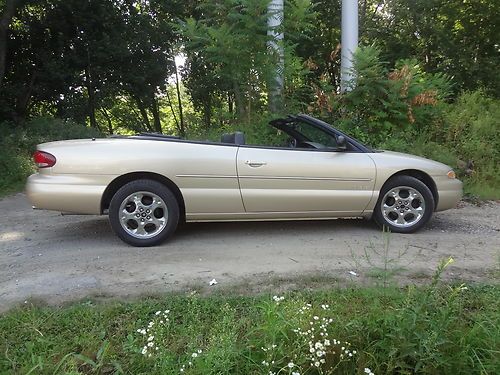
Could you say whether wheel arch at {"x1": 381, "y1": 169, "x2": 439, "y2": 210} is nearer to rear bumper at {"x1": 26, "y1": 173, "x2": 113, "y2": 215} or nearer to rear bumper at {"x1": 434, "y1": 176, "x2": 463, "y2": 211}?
rear bumper at {"x1": 434, "y1": 176, "x2": 463, "y2": 211}

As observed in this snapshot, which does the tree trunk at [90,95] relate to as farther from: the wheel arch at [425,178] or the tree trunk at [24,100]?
the wheel arch at [425,178]

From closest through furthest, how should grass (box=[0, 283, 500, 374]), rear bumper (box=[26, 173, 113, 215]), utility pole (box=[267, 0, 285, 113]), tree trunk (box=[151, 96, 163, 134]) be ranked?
1. grass (box=[0, 283, 500, 374])
2. rear bumper (box=[26, 173, 113, 215])
3. utility pole (box=[267, 0, 285, 113])
4. tree trunk (box=[151, 96, 163, 134])

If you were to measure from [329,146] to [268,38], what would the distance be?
4399mm

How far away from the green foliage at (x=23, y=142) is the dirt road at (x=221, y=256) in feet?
12.4

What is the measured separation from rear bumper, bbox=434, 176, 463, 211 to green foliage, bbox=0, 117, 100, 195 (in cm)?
758

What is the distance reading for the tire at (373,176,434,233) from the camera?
209 inches

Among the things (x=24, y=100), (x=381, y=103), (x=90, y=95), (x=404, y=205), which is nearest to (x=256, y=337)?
(x=404, y=205)

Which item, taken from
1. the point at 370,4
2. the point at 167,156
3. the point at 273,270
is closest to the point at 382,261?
the point at 273,270

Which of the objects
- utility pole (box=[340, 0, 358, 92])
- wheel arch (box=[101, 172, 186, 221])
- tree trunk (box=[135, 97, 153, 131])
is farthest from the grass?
tree trunk (box=[135, 97, 153, 131])

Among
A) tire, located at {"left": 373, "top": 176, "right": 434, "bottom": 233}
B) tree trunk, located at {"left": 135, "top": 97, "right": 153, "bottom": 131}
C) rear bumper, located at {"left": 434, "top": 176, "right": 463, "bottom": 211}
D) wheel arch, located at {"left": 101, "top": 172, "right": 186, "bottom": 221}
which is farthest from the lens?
tree trunk, located at {"left": 135, "top": 97, "right": 153, "bottom": 131}

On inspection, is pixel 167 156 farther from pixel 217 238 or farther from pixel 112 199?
pixel 217 238

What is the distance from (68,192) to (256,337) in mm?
Answer: 2680

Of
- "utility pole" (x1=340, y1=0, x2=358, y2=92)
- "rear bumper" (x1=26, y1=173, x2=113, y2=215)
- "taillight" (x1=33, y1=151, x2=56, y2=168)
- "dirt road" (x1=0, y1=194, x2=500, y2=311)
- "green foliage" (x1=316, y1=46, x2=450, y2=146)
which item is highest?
"utility pole" (x1=340, y1=0, x2=358, y2=92)

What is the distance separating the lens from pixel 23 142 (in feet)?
39.1
